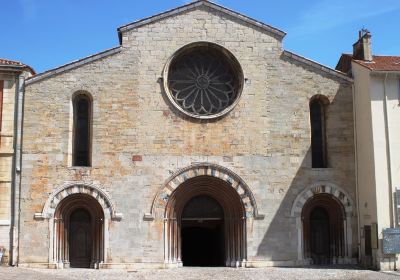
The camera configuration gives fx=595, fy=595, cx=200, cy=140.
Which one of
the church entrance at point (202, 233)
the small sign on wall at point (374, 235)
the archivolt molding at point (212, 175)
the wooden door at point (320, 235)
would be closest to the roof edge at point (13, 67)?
the archivolt molding at point (212, 175)

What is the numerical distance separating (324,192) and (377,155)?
2485 mm

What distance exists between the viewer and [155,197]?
21.7 meters

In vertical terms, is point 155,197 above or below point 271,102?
below

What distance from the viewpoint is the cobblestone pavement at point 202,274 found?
62.1ft

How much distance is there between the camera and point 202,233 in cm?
2469

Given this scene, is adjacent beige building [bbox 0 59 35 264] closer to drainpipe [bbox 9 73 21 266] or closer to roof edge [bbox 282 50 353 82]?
drainpipe [bbox 9 73 21 266]

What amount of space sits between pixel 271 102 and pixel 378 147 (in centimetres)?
426

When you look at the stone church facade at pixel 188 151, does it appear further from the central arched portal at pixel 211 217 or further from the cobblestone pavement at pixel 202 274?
the cobblestone pavement at pixel 202 274

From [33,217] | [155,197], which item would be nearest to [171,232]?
[155,197]

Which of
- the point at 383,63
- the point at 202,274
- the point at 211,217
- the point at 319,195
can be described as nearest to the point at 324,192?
the point at 319,195

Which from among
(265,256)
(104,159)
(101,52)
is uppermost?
(101,52)

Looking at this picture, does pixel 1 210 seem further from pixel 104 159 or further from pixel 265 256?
pixel 265 256

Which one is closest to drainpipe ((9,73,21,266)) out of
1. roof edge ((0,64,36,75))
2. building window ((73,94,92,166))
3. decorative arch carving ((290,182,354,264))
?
roof edge ((0,64,36,75))

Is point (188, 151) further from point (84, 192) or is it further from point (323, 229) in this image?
point (323, 229)
